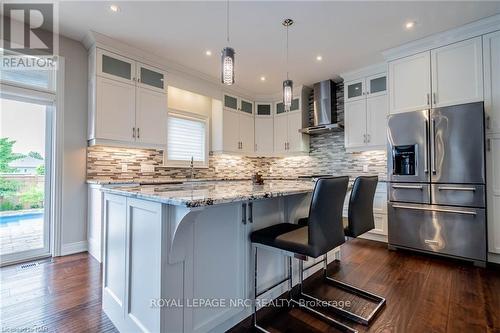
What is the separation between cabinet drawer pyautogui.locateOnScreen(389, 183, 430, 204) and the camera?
297 cm

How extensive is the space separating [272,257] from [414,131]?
2.54 m

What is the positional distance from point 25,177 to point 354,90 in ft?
16.5

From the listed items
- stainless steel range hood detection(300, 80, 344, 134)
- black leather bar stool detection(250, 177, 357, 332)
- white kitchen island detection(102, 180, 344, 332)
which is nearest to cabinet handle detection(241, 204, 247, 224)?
white kitchen island detection(102, 180, 344, 332)

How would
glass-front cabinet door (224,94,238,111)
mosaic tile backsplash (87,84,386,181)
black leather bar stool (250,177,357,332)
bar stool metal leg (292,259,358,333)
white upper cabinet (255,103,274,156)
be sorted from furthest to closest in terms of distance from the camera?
white upper cabinet (255,103,274,156)
glass-front cabinet door (224,94,238,111)
mosaic tile backsplash (87,84,386,181)
bar stool metal leg (292,259,358,333)
black leather bar stool (250,177,357,332)

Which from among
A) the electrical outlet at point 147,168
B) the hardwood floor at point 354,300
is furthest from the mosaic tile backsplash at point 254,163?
the hardwood floor at point 354,300

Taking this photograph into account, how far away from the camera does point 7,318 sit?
5.66ft

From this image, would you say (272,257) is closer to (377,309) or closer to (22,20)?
(377,309)

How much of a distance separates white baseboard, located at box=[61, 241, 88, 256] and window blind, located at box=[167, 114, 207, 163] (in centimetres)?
176

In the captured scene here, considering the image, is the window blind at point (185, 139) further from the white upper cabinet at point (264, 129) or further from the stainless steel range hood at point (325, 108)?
the stainless steel range hood at point (325, 108)

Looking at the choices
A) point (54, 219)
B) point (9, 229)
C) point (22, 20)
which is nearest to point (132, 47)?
point (22, 20)

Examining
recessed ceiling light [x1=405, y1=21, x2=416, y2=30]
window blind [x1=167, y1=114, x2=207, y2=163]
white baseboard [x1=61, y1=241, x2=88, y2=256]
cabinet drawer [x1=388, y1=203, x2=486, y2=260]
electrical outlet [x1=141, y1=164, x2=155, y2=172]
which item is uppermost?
recessed ceiling light [x1=405, y1=21, x2=416, y2=30]

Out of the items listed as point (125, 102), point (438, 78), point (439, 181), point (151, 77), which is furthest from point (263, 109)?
point (439, 181)

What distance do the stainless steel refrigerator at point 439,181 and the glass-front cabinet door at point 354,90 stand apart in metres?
1.02

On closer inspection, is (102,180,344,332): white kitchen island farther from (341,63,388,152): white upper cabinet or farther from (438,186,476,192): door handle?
(341,63,388,152): white upper cabinet
